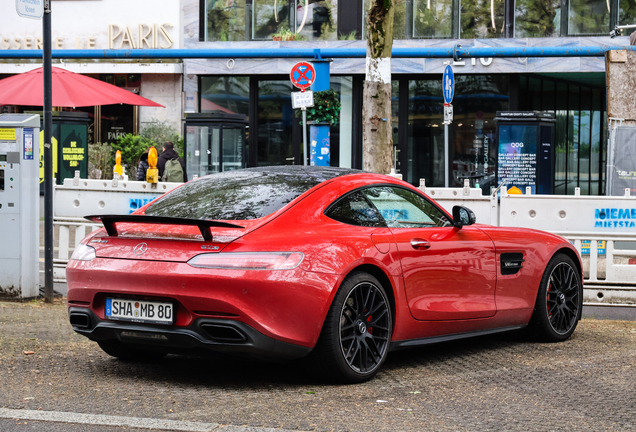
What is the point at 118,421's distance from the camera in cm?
423

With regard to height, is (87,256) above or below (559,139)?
below

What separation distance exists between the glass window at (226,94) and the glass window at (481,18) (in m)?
6.68

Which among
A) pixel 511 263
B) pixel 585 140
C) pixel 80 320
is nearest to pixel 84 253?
pixel 80 320

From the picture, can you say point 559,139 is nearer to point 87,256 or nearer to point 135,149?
point 135,149

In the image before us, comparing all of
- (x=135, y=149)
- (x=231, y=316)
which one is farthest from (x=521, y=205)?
(x=135, y=149)

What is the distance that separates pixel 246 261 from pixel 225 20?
21495 mm

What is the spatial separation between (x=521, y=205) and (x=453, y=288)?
412 centimetres

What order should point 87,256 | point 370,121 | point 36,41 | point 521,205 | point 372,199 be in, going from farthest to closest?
point 36,41, point 370,121, point 521,205, point 372,199, point 87,256

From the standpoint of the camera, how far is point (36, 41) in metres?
26.2

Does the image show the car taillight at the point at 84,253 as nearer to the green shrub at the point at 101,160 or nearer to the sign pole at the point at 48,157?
the sign pole at the point at 48,157

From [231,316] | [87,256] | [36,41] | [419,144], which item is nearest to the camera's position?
[231,316]

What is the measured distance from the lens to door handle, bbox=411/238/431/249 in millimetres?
5715

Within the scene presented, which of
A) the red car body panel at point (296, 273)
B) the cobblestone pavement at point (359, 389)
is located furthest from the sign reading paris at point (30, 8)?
the red car body panel at point (296, 273)

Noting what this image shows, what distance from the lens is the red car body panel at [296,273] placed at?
4.79m
